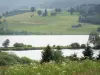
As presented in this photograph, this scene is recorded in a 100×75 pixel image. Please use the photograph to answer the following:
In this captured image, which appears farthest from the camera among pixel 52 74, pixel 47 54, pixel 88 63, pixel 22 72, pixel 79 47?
pixel 79 47

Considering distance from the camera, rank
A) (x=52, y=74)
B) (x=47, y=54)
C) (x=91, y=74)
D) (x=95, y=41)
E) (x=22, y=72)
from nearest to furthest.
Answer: (x=91, y=74) → (x=52, y=74) → (x=22, y=72) → (x=47, y=54) → (x=95, y=41)

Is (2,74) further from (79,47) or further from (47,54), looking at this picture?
(79,47)

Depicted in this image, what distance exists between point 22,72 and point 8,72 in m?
0.49

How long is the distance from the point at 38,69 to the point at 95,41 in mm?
174074

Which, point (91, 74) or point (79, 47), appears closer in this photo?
point (91, 74)

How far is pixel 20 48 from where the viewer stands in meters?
181

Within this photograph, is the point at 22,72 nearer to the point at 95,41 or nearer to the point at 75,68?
the point at 75,68

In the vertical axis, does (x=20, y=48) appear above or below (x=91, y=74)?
below

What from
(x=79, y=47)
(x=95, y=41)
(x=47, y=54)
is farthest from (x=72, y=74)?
(x=95, y=41)

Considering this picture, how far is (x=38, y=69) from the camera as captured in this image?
38.6 ft

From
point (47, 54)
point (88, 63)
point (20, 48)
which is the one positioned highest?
point (88, 63)

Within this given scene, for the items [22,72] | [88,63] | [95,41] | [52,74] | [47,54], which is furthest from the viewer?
[95,41]

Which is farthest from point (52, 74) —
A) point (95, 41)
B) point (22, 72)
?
point (95, 41)

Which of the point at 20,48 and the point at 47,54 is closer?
the point at 47,54
